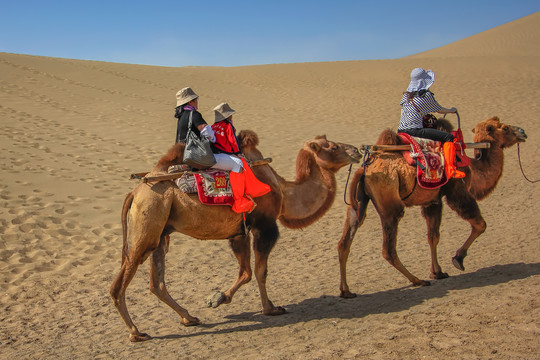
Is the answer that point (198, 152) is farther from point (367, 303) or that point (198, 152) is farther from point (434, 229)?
point (434, 229)

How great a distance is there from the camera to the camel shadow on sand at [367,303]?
5.54 m

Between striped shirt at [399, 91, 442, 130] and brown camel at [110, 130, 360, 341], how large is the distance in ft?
4.05

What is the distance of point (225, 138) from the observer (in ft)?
19.3

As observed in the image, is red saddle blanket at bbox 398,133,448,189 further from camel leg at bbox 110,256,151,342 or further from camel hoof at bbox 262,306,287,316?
camel leg at bbox 110,256,151,342

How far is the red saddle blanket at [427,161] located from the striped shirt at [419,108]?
233 mm

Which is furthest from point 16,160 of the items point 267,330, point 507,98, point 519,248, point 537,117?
point 507,98

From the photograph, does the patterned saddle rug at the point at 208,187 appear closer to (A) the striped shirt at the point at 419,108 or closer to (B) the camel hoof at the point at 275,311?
(B) the camel hoof at the point at 275,311

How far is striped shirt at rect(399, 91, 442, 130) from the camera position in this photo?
6914mm

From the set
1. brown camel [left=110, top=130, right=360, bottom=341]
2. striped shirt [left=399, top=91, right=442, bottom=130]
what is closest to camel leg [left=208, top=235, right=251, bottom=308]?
brown camel [left=110, top=130, right=360, bottom=341]

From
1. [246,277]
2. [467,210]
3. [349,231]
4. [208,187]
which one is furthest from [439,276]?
[208,187]

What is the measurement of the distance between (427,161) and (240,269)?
101 inches

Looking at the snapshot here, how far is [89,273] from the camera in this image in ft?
25.2

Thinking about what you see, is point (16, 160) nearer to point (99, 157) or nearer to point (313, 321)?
point (99, 157)

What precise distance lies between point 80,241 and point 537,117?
18.7 meters
